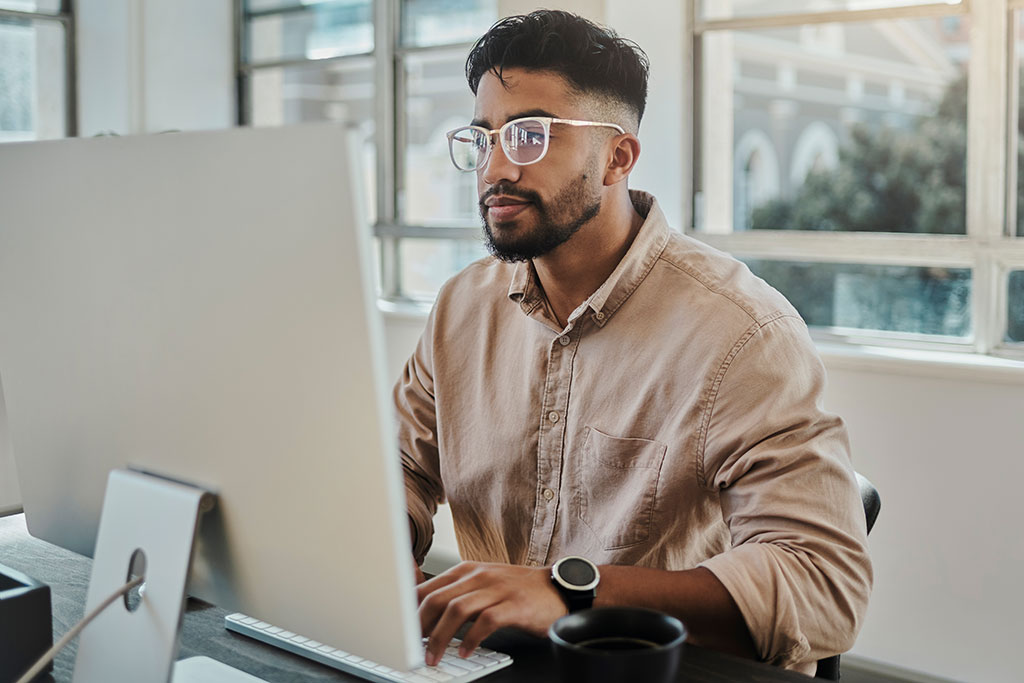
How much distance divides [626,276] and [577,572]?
0.51 m

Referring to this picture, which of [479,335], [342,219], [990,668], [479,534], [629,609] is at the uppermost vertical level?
[342,219]

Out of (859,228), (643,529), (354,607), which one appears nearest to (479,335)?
(643,529)

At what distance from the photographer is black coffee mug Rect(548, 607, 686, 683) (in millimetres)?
791

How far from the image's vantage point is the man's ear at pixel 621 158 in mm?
1591

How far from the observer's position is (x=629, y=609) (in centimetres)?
87

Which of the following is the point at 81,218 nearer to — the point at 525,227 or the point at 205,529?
the point at 205,529

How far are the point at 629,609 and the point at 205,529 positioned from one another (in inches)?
13.3

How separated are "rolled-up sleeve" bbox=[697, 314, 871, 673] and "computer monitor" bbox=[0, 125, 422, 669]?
53 centimetres

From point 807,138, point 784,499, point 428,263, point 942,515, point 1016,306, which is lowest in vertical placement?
point 942,515

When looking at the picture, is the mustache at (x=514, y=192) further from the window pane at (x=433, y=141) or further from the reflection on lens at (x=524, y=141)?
the window pane at (x=433, y=141)

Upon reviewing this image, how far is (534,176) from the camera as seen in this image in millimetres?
1514

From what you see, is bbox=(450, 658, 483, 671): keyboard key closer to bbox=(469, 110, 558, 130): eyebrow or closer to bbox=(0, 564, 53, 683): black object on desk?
bbox=(0, 564, 53, 683): black object on desk

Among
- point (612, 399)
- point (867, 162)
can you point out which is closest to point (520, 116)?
point (612, 399)

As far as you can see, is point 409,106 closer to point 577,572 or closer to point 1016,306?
point 1016,306
